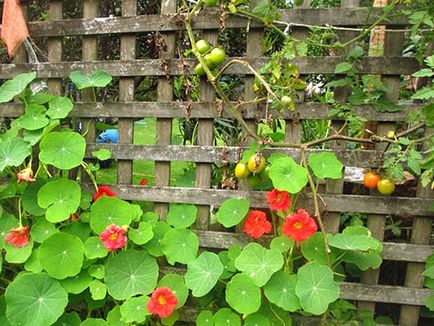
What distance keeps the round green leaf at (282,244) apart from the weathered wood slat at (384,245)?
14 cm

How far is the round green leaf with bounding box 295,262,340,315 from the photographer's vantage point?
6.12ft

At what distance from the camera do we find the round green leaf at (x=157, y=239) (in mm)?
2154

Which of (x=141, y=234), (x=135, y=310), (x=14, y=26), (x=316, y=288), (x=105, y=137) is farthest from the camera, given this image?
(x=105, y=137)

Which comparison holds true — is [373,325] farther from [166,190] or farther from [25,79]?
[25,79]

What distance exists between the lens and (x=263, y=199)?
2.18 metres

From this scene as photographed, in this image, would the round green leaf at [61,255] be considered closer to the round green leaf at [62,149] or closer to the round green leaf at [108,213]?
the round green leaf at [108,213]

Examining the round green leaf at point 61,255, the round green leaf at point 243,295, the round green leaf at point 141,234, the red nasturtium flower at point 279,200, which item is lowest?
the round green leaf at point 243,295

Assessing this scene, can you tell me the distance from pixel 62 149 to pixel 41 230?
418 millimetres

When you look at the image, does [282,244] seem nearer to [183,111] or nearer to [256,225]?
[256,225]

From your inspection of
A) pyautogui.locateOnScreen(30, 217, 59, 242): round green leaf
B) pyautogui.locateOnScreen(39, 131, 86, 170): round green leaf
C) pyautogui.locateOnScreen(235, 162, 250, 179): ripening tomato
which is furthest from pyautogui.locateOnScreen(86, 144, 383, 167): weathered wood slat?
pyautogui.locateOnScreen(30, 217, 59, 242): round green leaf

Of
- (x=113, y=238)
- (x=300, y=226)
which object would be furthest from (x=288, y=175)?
(x=113, y=238)

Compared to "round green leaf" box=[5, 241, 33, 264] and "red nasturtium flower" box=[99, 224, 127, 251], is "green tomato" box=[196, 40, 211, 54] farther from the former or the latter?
"round green leaf" box=[5, 241, 33, 264]

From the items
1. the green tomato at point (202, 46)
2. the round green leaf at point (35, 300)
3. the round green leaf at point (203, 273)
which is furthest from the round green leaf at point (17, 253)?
the green tomato at point (202, 46)

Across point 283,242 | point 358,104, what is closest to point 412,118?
point 358,104
